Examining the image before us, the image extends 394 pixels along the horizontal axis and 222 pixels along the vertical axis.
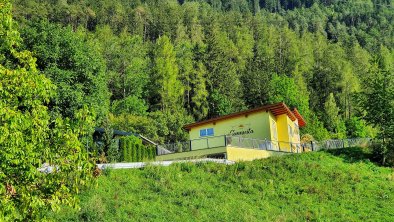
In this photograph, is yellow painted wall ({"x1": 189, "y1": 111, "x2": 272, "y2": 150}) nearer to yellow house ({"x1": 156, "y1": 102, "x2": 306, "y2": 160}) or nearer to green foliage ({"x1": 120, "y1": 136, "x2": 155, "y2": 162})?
yellow house ({"x1": 156, "y1": 102, "x2": 306, "y2": 160})

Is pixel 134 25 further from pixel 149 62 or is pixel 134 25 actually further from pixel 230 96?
pixel 230 96

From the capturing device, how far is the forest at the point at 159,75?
9492mm

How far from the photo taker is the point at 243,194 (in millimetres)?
22125

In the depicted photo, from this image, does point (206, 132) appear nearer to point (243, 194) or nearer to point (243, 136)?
point (243, 136)

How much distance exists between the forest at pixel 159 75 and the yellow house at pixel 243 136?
267 inches

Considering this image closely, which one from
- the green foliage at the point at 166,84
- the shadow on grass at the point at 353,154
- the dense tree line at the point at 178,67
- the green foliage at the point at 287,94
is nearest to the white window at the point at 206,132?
the dense tree line at the point at 178,67

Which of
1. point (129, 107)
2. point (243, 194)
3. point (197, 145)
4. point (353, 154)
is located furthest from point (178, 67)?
point (243, 194)

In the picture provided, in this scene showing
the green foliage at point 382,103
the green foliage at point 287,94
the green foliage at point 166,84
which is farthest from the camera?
the green foliage at point 287,94

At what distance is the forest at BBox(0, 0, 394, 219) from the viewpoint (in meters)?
9.49

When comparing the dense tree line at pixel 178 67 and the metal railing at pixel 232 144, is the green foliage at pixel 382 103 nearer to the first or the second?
the dense tree line at pixel 178 67

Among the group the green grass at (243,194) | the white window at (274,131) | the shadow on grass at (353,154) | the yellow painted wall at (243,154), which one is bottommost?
the green grass at (243,194)

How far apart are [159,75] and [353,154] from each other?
47557 millimetres

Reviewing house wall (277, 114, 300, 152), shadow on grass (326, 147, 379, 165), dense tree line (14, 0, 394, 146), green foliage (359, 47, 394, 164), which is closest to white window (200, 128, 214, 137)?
house wall (277, 114, 300, 152)

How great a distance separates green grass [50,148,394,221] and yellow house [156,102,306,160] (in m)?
3.84
